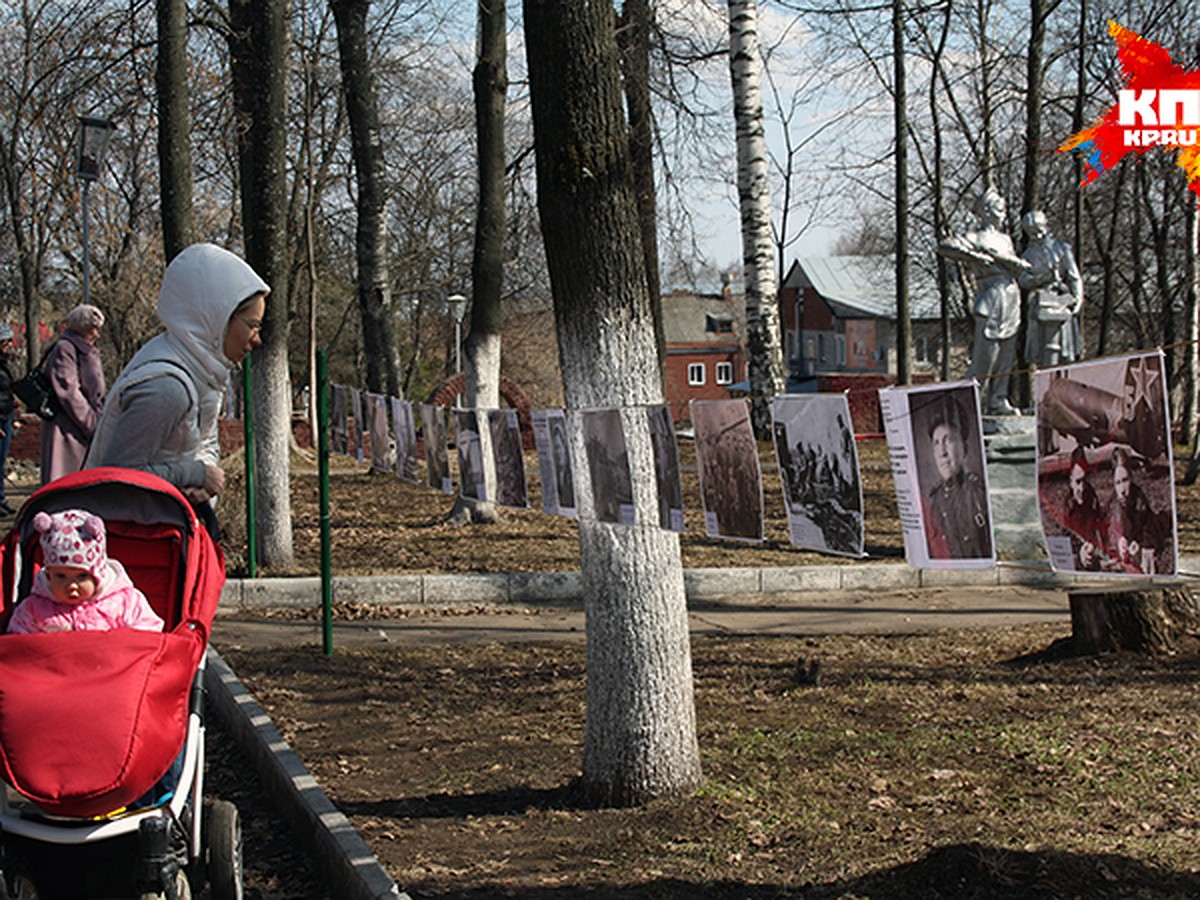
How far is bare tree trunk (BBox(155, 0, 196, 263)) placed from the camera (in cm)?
1243

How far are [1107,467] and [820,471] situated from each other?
4.63 ft

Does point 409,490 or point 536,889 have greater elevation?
point 409,490

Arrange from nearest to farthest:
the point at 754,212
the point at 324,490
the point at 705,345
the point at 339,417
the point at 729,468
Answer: the point at 729,468
the point at 324,490
the point at 339,417
the point at 754,212
the point at 705,345

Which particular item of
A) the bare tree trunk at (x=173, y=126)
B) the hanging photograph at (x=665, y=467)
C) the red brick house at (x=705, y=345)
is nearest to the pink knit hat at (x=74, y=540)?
the hanging photograph at (x=665, y=467)

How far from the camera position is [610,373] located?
5699 millimetres

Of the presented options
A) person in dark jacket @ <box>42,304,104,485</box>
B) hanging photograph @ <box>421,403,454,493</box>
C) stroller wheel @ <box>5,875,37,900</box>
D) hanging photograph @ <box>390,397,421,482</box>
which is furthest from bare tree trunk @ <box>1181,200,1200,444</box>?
stroller wheel @ <box>5,875,37,900</box>

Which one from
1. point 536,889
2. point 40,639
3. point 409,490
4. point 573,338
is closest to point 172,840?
point 40,639

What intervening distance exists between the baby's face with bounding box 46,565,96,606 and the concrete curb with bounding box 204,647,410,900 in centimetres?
129

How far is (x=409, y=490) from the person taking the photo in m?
19.6

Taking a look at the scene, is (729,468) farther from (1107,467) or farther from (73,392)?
(73,392)

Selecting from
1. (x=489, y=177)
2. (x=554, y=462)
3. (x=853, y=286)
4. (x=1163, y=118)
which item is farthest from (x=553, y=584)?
(x=853, y=286)

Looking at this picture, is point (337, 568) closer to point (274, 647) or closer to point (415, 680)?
point (274, 647)

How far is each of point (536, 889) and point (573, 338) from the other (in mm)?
2184

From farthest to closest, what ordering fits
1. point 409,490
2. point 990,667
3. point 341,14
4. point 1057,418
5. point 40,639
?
point 409,490 < point 341,14 < point 990,667 < point 1057,418 < point 40,639
